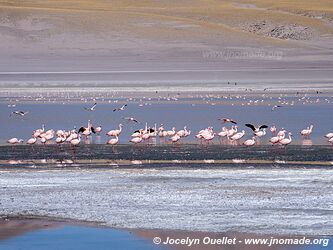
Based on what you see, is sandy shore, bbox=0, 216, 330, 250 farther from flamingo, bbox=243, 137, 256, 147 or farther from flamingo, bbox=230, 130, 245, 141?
flamingo, bbox=230, 130, 245, 141

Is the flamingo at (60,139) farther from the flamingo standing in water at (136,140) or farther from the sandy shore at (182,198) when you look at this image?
the sandy shore at (182,198)

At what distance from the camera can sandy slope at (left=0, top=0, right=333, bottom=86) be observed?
172ft

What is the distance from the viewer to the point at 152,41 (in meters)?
60.3

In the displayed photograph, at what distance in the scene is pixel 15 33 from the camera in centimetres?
6172

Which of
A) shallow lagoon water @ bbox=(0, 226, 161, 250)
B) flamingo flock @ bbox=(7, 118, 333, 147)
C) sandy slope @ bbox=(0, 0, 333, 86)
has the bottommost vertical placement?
sandy slope @ bbox=(0, 0, 333, 86)

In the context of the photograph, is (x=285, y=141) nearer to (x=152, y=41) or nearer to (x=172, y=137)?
(x=172, y=137)

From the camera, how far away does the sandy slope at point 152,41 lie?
52438 mm

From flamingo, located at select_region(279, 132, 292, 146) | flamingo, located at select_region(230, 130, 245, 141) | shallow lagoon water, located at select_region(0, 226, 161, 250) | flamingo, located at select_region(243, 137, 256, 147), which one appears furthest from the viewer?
flamingo, located at select_region(230, 130, 245, 141)

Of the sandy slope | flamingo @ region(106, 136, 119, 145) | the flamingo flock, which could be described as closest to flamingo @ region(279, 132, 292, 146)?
the flamingo flock

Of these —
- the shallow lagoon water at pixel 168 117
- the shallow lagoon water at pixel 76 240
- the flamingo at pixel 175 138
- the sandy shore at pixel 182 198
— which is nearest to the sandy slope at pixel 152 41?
the shallow lagoon water at pixel 168 117

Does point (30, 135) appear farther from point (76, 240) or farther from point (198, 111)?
point (76, 240)

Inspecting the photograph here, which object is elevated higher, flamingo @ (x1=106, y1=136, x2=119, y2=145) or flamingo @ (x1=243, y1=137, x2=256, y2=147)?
flamingo @ (x1=243, y1=137, x2=256, y2=147)

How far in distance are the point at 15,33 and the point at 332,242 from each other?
53.0m

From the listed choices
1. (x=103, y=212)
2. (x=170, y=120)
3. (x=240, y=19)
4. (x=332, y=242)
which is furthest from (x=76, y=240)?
(x=240, y=19)
